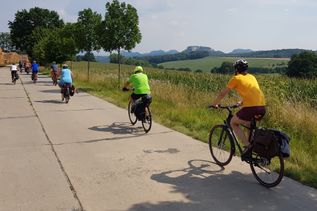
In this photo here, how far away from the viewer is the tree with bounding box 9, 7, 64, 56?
84625 millimetres

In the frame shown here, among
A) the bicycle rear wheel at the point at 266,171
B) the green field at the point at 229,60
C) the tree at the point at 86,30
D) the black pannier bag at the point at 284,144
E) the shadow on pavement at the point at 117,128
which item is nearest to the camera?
the black pannier bag at the point at 284,144

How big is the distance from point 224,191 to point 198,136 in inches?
148

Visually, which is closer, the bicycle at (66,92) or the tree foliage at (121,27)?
the bicycle at (66,92)

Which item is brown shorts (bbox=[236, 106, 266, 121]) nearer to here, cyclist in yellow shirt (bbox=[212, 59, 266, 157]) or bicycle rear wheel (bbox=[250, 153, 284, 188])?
cyclist in yellow shirt (bbox=[212, 59, 266, 157])

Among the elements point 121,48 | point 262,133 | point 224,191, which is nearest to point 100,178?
point 224,191

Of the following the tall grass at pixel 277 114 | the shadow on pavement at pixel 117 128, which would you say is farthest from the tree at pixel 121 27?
the shadow on pavement at pixel 117 128

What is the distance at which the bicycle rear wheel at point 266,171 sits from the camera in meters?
5.72

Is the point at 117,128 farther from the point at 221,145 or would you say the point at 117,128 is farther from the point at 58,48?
the point at 58,48

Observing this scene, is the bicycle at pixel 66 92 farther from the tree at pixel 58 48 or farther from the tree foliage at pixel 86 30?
the tree at pixel 58 48

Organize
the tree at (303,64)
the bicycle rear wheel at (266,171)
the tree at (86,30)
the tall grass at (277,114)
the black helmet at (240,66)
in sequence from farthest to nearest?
the tree at (86,30)
the tree at (303,64)
the tall grass at (277,114)
the black helmet at (240,66)
the bicycle rear wheel at (266,171)

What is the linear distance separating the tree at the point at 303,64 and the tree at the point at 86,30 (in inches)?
497

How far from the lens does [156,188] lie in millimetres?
5762

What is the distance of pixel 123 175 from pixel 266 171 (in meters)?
2.15

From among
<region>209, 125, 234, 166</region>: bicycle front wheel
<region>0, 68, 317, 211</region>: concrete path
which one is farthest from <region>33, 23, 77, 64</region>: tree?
<region>209, 125, 234, 166</region>: bicycle front wheel
